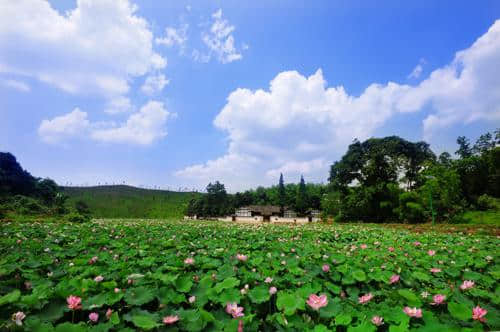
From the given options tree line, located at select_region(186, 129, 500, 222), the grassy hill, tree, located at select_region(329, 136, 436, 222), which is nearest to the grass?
tree line, located at select_region(186, 129, 500, 222)

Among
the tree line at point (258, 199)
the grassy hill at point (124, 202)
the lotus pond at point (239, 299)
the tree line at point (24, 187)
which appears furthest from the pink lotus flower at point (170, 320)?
the grassy hill at point (124, 202)

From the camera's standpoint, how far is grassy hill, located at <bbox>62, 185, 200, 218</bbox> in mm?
52603

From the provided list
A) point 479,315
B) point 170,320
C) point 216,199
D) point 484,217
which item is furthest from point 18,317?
point 216,199

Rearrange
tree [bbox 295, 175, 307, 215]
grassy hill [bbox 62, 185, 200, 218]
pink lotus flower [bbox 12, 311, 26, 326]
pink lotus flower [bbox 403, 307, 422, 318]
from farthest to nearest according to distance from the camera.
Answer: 1. tree [bbox 295, 175, 307, 215]
2. grassy hill [bbox 62, 185, 200, 218]
3. pink lotus flower [bbox 403, 307, 422, 318]
4. pink lotus flower [bbox 12, 311, 26, 326]

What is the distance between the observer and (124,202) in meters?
61.5

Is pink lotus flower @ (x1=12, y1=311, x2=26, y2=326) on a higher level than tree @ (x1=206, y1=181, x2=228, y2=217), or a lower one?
lower

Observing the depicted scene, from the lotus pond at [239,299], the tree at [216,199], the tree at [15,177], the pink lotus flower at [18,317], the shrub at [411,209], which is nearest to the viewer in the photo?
the pink lotus flower at [18,317]

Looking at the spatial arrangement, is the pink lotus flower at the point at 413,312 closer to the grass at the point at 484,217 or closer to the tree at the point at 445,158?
the grass at the point at 484,217

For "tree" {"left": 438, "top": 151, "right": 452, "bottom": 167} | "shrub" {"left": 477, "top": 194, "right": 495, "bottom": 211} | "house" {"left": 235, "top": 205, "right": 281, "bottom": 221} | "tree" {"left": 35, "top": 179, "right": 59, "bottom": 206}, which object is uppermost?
"tree" {"left": 438, "top": 151, "right": 452, "bottom": 167}

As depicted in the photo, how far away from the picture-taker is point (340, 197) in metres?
35.0

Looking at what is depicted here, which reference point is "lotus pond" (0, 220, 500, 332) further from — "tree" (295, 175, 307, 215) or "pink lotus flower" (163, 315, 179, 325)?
"tree" (295, 175, 307, 215)

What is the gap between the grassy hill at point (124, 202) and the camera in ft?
173

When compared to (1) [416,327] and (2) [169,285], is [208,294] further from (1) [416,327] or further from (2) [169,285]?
(1) [416,327]

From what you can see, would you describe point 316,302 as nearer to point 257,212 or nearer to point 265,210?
point 257,212
